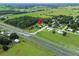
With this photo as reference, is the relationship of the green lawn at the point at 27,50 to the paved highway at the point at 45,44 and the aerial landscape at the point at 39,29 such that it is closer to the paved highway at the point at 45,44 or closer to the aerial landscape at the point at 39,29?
the aerial landscape at the point at 39,29

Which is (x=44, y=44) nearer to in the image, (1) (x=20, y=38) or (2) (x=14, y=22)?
(1) (x=20, y=38)

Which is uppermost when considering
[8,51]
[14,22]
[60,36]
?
[14,22]

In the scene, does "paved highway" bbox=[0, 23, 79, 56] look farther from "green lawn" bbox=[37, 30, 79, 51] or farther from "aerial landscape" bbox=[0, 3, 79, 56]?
"green lawn" bbox=[37, 30, 79, 51]

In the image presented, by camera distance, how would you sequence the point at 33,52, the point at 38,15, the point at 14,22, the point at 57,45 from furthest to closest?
the point at 38,15, the point at 14,22, the point at 57,45, the point at 33,52

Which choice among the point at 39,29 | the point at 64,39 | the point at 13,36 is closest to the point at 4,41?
the point at 13,36

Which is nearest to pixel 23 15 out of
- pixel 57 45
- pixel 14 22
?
pixel 14 22

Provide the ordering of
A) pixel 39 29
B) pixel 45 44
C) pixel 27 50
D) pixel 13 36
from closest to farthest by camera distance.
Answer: pixel 27 50 → pixel 45 44 → pixel 13 36 → pixel 39 29

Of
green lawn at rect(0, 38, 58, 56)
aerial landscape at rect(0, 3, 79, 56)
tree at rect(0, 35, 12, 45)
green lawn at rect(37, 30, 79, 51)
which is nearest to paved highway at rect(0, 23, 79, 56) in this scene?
aerial landscape at rect(0, 3, 79, 56)

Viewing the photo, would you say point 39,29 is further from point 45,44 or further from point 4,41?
point 4,41
